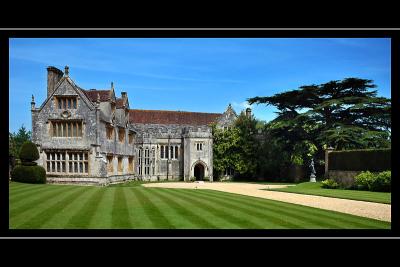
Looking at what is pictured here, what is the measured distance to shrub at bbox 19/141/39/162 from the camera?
73.5 feet

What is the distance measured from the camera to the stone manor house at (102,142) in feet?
80.0

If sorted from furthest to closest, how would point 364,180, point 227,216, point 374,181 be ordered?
point 364,180, point 374,181, point 227,216

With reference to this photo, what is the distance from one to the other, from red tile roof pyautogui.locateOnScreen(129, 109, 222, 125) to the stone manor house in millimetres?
3783

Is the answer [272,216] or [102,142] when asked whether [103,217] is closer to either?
[272,216]

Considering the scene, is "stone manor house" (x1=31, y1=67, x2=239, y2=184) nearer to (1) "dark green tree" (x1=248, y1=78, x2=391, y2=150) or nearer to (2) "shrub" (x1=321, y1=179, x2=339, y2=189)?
Answer: (1) "dark green tree" (x1=248, y1=78, x2=391, y2=150)

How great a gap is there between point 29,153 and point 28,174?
5.83 feet

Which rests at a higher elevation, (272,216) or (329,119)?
(329,119)

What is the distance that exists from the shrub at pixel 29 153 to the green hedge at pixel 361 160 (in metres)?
18.0

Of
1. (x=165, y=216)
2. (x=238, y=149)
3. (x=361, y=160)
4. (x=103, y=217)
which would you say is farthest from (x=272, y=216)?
(x=238, y=149)

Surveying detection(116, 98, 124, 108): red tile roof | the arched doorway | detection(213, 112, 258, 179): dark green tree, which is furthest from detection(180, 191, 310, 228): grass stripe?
the arched doorway

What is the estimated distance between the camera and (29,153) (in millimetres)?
22531
